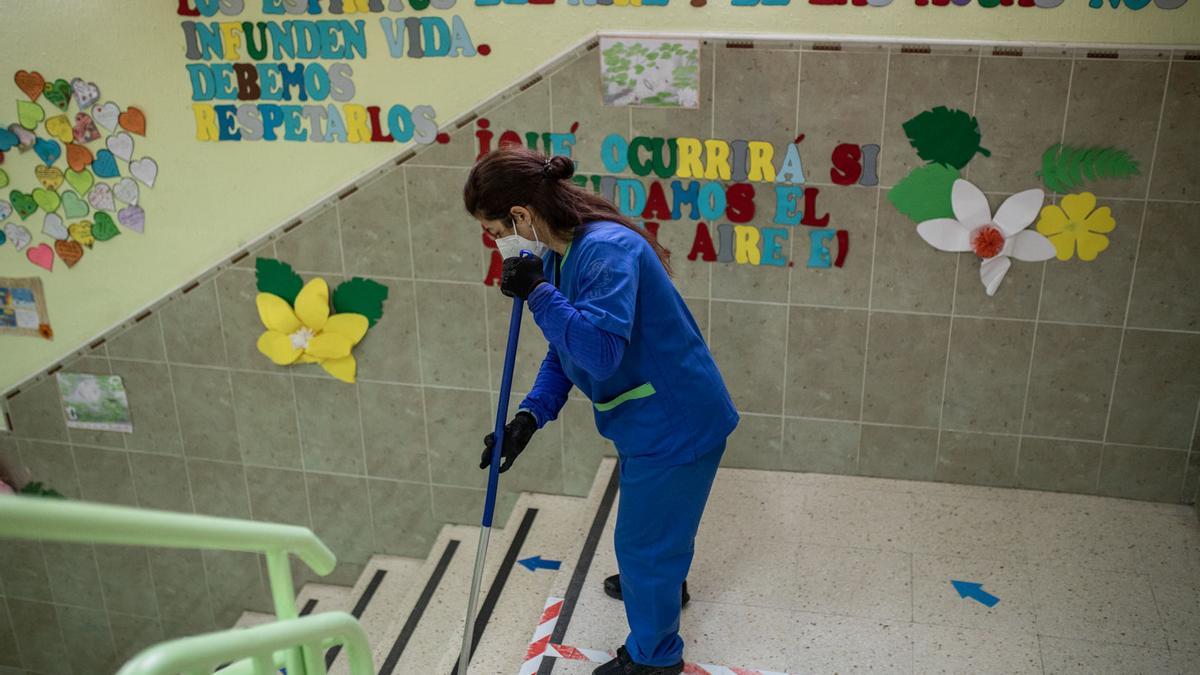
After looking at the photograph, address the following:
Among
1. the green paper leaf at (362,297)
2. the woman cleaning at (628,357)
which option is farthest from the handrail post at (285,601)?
the green paper leaf at (362,297)

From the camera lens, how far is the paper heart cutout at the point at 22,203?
11.9ft

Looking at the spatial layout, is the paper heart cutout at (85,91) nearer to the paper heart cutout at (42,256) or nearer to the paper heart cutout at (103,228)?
the paper heart cutout at (103,228)

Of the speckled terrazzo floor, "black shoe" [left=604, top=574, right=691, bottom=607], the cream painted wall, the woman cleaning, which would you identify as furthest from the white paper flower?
"black shoe" [left=604, top=574, right=691, bottom=607]

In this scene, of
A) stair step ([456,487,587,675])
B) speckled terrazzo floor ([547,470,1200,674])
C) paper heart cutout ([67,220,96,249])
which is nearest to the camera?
speckled terrazzo floor ([547,470,1200,674])

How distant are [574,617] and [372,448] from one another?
4.34 feet

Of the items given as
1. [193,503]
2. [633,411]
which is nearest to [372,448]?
[193,503]

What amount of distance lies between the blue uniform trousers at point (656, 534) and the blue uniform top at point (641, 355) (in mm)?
48

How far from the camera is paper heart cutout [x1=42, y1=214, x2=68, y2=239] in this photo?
362cm

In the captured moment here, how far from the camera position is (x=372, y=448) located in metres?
3.73

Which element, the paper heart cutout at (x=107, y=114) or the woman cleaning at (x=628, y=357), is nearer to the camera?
the woman cleaning at (x=628, y=357)

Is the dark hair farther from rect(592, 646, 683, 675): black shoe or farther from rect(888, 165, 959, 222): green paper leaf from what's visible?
rect(888, 165, 959, 222): green paper leaf

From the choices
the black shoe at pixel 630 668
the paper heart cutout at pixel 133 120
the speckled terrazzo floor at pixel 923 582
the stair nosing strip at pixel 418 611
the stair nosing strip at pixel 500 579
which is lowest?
the stair nosing strip at pixel 418 611

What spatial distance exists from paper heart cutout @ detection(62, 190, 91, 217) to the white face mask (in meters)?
2.11

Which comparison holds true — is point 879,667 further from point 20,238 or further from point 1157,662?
point 20,238
